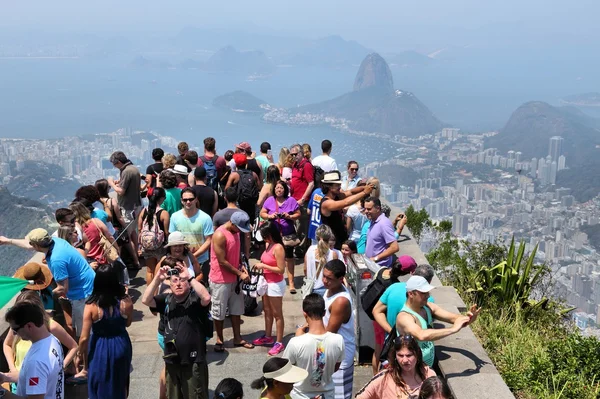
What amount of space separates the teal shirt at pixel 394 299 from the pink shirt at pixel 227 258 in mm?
1961

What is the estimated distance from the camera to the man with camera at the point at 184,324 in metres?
5.44

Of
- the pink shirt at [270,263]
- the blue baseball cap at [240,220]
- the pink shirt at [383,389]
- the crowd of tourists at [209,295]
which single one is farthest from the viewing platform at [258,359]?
the blue baseball cap at [240,220]

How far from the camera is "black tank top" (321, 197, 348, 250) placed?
28.0 ft

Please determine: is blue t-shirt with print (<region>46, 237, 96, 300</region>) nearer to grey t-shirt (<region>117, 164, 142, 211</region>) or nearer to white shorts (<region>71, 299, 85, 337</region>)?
white shorts (<region>71, 299, 85, 337</region>)

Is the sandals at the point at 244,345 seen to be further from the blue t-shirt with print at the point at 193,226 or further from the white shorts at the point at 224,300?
the blue t-shirt with print at the point at 193,226

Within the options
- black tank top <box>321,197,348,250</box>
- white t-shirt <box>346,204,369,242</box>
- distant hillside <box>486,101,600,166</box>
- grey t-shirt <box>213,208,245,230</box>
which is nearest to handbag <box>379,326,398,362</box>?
grey t-shirt <box>213,208,245,230</box>

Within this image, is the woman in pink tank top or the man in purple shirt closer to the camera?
the woman in pink tank top

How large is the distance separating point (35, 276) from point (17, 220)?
49.3ft

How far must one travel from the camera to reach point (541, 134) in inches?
6954

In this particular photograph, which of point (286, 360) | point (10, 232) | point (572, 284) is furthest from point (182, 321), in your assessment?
point (572, 284)

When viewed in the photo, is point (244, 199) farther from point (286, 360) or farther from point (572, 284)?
point (572, 284)

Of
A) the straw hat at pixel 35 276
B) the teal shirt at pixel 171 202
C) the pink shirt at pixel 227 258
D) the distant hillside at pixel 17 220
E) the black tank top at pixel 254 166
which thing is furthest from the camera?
the distant hillside at pixel 17 220

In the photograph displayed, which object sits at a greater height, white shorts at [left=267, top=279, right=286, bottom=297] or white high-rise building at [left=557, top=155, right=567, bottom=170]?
white shorts at [left=267, top=279, right=286, bottom=297]

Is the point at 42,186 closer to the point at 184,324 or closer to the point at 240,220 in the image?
the point at 240,220
